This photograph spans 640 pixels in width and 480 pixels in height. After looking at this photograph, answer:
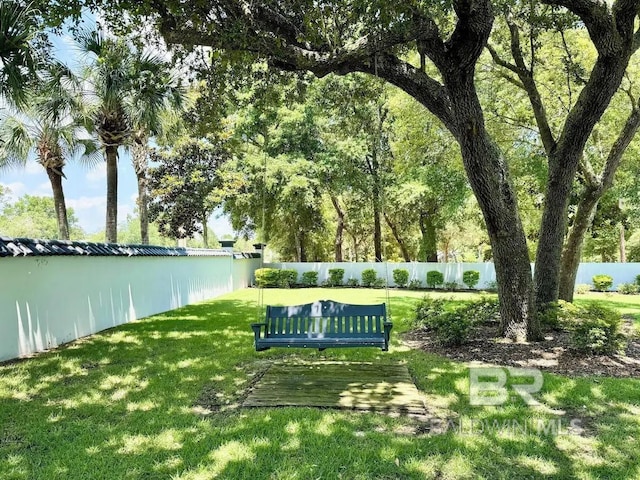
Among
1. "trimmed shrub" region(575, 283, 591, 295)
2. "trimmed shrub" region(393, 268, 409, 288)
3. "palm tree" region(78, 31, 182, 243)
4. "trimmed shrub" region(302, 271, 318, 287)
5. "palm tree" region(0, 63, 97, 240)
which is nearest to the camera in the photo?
"palm tree" region(78, 31, 182, 243)

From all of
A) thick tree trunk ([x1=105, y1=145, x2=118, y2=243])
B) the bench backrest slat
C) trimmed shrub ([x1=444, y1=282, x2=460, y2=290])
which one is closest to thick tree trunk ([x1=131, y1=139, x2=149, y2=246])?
thick tree trunk ([x1=105, y1=145, x2=118, y2=243])

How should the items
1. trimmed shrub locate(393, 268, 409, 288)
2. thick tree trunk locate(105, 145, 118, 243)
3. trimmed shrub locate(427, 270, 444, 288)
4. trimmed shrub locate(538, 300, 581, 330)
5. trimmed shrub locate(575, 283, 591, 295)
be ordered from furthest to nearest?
trimmed shrub locate(393, 268, 409, 288) < trimmed shrub locate(427, 270, 444, 288) < trimmed shrub locate(575, 283, 591, 295) < thick tree trunk locate(105, 145, 118, 243) < trimmed shrub locate(538, 300, 581, 330)

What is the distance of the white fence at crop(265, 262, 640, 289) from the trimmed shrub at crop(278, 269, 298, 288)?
1.74 ft

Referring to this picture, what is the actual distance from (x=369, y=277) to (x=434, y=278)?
2.70 metres

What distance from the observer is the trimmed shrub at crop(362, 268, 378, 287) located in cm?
1770

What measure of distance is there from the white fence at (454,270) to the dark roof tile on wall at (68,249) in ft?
27.1

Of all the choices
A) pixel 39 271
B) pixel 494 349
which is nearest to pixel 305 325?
pixel 494 349

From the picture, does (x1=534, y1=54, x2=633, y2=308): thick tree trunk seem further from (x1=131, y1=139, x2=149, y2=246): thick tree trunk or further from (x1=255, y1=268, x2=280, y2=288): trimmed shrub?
(x1=255, y1=268, x2=280, y2=288): trimmed shrub

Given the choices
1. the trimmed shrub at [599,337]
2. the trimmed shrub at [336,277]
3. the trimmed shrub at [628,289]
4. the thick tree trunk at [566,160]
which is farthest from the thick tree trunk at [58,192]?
the trimmed shrub at [628,289]

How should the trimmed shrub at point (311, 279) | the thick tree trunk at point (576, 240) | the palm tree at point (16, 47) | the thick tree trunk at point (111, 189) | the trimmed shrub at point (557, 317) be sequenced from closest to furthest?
the palm tree at point (16, 47), the trimmed shrub at point (557, 317), the thick tree trunk at point (576, 240), the thick tree trunk at point (111, 189), the trimmed shrub at point (311, 279)

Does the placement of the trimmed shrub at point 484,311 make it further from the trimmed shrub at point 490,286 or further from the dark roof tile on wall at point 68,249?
the trimmed shrub at point 490,286

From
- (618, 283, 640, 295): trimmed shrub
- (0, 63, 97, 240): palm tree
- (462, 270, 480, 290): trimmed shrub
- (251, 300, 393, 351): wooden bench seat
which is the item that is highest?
(0, 63, 97, 240): palm tree

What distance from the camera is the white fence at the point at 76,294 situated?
17.5ft

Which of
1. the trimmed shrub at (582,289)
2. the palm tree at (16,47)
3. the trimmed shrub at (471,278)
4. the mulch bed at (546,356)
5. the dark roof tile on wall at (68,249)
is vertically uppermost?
the palm tree at (16,47)
